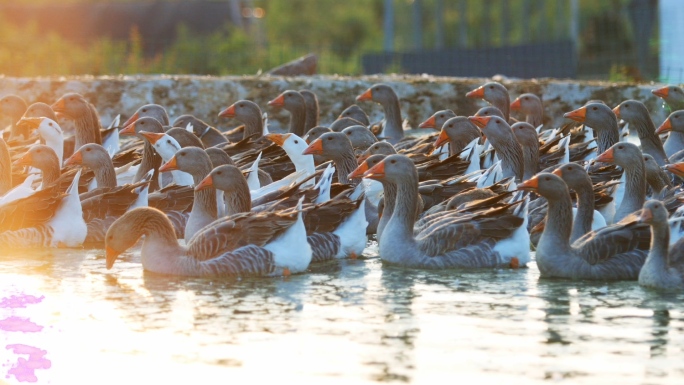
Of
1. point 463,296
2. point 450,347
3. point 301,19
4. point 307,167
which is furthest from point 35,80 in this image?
point 301,19

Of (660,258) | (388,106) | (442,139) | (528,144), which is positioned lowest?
(660,258)

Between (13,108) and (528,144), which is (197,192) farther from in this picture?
(13,108)

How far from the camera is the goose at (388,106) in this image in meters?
17.0

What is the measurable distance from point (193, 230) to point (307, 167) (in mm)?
2029

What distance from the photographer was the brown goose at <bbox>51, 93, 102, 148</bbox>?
1533cm

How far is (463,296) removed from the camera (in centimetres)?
867

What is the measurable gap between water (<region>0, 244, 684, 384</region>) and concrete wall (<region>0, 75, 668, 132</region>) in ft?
33.0

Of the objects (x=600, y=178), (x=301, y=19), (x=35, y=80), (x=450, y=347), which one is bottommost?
(x=450, y=347)

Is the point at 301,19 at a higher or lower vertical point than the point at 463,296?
higher

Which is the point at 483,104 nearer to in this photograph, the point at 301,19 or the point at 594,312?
the point at 594,312

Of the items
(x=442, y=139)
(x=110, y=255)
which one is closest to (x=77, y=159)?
(x=110, y=255)

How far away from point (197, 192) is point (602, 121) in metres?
5.23

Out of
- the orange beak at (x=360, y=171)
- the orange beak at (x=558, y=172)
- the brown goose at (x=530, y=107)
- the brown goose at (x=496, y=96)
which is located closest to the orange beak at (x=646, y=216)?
the orange beak at (x=558, y=172)

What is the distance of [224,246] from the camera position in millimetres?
9555
